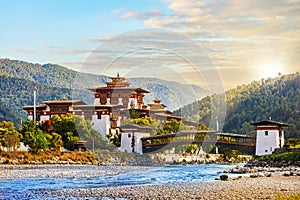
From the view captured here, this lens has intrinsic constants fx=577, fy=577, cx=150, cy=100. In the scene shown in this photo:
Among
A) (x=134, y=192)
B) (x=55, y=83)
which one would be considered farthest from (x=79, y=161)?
(x=55, y=83)

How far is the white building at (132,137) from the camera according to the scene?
60719 mm

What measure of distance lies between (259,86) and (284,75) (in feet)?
18.8

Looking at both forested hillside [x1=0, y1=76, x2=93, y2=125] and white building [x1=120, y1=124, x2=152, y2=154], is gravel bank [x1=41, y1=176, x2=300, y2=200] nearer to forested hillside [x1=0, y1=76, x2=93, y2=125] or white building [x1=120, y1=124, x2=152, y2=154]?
white building [x1=120, y1=124, x2=152, y2=154]

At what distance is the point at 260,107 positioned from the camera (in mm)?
92812

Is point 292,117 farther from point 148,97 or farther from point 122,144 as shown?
point 122,144

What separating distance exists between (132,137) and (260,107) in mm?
37380

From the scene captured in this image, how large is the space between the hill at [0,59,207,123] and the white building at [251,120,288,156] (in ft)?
27.8

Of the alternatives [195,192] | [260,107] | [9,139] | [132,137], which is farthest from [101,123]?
[195,192]

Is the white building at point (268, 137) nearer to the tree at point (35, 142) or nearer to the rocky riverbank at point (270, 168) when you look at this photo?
the rocky riverbank at point (270, 168)

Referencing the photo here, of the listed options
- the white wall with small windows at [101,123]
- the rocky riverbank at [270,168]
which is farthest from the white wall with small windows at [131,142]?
the rocky riverbank at [270,168]

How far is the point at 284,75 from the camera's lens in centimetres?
11638

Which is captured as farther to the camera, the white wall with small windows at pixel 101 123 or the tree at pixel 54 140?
the white wall with small windows at pixel 101 123

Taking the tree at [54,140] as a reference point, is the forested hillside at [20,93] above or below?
above

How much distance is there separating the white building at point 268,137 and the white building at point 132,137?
12378 mm
